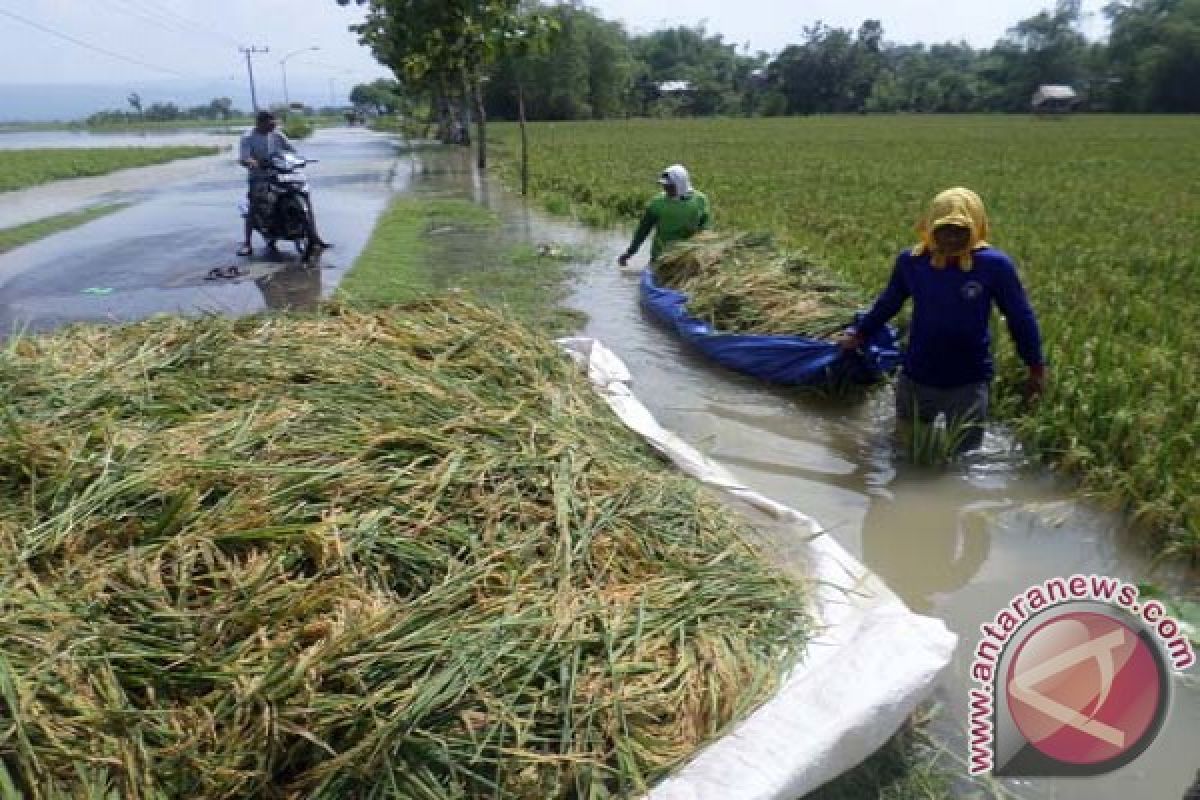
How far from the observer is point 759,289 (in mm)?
5582

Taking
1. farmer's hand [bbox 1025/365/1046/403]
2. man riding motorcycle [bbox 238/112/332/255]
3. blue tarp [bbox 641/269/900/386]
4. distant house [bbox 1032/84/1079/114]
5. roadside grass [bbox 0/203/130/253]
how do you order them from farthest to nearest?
distant house [bbox 1032/84/1079/114]
roadside grass [bbox 0/203/130/253]
man riding motorcycle [bbox 238/112/332/255]
blue tarp [bbox 641/269/900/386]
farmer's hand [bbox 1025/365/1046/403]

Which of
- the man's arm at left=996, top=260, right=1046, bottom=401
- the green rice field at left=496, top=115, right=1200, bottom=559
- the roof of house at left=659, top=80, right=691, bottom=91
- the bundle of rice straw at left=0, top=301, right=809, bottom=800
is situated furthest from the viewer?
the roof of house at left=659, top=80, right=691, bottom=91

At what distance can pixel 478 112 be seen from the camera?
62.1 ft

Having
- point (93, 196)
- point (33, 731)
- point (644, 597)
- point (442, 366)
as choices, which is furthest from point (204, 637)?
point (93, 196)

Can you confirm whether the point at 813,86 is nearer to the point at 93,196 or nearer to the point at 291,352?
the point at 93,196

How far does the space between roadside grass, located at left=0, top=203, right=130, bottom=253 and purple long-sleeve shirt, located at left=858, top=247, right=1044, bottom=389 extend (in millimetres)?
10555

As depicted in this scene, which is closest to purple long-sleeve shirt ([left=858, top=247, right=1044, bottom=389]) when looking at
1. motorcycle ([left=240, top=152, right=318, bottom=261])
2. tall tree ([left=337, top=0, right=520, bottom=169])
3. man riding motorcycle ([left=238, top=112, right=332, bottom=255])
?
motorcycle ([left=240, top=152, right=318, bottom=261])

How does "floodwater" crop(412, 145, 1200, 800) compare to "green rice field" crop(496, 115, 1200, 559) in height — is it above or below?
below

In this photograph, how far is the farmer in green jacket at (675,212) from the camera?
23.0 feet

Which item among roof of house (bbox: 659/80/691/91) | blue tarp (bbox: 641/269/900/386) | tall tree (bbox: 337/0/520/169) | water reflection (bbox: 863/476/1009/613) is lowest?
water reflection (bbox: 863/476/1009/613)

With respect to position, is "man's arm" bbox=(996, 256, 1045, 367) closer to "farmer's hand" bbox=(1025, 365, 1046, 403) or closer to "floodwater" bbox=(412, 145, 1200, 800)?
"farmer's hand" bbox=(1025, 365, 1046, 403)

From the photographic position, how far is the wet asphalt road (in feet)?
22.8

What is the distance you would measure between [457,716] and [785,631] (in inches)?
35.8

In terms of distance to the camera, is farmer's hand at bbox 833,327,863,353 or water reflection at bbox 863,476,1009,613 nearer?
water reflection at bbox 863,476,1009,613
